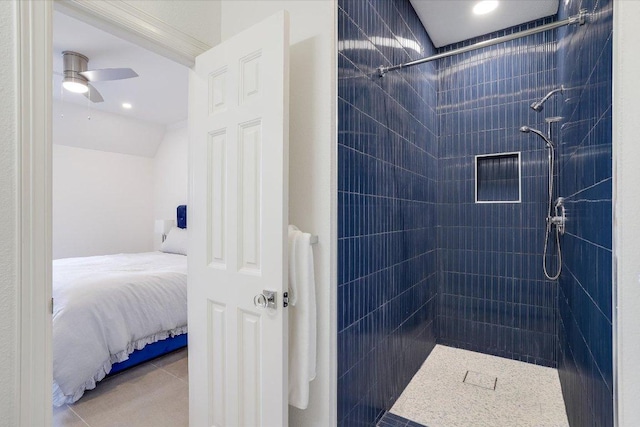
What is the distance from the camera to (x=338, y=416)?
1.45 metres

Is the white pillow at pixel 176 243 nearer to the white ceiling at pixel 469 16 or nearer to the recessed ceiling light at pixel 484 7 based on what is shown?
the white ceiling at pixel 469 16

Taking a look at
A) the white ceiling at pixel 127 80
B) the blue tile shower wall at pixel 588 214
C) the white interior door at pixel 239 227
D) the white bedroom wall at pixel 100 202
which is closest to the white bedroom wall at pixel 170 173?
the white bedroom wall at pixel 100 202

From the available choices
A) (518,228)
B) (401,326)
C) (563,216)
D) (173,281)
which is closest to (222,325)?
(401,326)

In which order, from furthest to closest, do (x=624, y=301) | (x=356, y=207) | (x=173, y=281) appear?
(x=173, y=281) < (x=356, y=207) < (x=624, y=301)

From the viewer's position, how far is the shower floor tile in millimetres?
1883

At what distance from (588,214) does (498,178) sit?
152 centimetres

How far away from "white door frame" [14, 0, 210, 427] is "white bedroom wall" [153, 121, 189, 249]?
4.19 m

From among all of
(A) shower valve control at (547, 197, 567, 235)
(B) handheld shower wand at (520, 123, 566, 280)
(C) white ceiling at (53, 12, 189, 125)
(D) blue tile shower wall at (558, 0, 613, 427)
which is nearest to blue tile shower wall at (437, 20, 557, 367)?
(B) handheld shower wand at (520, 123, 566, 280)

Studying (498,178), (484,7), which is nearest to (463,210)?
(498,178)

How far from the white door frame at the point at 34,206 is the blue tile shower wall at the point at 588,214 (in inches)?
74.0

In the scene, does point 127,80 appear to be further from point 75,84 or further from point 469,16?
point 469,16

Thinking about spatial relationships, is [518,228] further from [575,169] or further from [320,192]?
[320,192]

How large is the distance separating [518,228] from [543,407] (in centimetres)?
129

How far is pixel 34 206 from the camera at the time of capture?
1077 mm
